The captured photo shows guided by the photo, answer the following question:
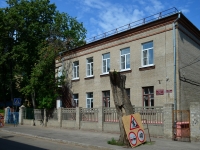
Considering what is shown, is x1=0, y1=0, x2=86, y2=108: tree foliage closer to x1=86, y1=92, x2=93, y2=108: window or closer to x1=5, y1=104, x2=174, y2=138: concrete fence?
x1=5, y1=104, x2=174, y2=138: concrete fence

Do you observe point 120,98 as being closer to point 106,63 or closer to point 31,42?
point 106,63

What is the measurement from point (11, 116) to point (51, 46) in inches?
320

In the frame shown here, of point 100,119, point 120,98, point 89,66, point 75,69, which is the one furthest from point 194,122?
point 75,69

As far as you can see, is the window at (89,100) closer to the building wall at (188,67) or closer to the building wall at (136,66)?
the building wall at (136,66)

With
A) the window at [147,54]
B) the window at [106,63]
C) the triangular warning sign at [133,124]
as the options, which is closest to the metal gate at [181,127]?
the triangular warning sign at [133,124]

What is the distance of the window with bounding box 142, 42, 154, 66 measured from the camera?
63.1 ft

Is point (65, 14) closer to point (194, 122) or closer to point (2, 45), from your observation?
point (2, 45)

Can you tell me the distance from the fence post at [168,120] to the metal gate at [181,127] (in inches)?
7.6

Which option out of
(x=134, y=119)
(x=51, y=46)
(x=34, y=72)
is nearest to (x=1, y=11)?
(x=51, y=46)

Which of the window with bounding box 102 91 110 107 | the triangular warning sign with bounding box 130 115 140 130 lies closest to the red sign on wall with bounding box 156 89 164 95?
the window with bounding box 102 91 110 107

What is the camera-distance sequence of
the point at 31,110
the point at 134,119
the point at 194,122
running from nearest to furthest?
the point at 134,119 → the point at 194,122 → the point at 31,110

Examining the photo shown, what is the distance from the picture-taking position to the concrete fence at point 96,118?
14273 millimetres

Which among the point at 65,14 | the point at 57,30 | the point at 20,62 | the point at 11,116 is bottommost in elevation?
the point at 11,116

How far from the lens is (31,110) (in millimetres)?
25625
